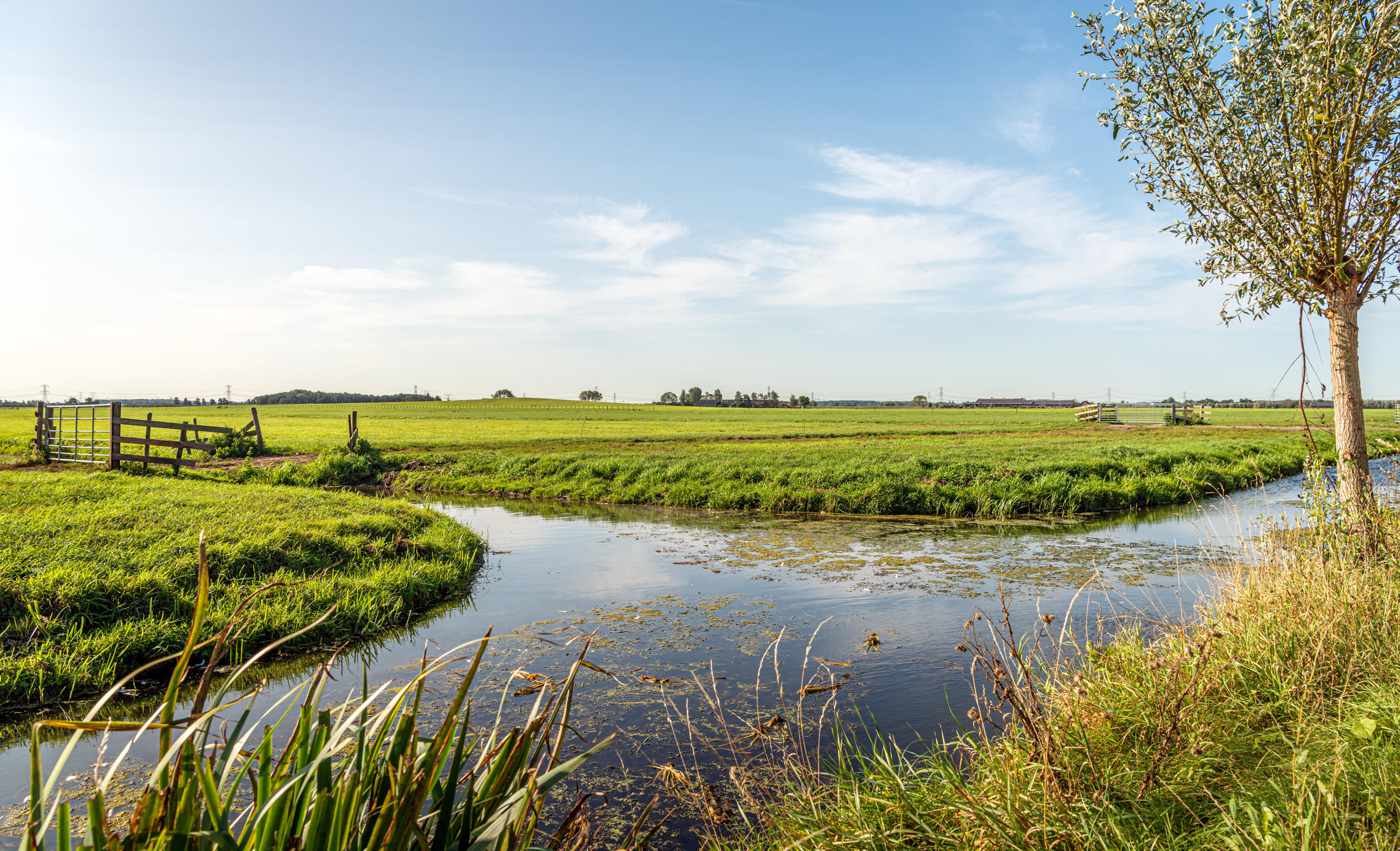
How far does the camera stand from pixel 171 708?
6.61 ft

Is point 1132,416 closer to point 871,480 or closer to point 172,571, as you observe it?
point 871,480

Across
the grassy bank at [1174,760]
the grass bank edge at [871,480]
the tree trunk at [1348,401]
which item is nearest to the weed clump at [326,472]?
the grass bank edge at [871,480]

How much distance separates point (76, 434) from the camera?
23.6m

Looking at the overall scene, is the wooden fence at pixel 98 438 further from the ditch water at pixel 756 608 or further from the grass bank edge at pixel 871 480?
the ditch water at pixel 756 608

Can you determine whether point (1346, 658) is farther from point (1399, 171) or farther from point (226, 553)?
point (226, 553)

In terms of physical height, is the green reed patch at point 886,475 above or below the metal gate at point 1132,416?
below

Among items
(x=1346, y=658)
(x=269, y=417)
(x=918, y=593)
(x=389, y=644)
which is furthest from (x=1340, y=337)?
(x=269, y=417)

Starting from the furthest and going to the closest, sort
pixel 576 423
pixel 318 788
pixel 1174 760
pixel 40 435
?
pixel 576 423 → pixel 40 435 → pixel 1174 760 → pixel 318 788

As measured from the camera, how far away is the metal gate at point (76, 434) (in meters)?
23.1

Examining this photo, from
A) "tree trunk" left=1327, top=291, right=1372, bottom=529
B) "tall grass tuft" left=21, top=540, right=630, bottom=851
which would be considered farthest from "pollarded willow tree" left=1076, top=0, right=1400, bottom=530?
"tall grass tuft" left=21, top=540, right=630, bottom=851

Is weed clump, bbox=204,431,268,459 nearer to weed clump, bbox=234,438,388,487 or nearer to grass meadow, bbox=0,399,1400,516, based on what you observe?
grass meadow, bbox=0,399,1400,516

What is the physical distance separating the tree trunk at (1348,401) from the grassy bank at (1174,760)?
1.66 m

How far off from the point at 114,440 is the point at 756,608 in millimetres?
21823

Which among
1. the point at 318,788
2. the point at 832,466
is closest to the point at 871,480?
the point at 832,466
